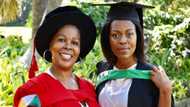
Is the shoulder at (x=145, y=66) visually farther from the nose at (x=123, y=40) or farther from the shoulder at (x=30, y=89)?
the shoulder at (x=30, y=89)

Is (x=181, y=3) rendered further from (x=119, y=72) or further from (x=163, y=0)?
(x=119, y=72)

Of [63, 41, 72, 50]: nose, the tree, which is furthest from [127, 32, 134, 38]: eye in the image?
the tree

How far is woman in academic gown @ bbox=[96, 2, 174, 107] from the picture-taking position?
3383 mm

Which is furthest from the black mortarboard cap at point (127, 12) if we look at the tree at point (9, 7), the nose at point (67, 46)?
the tree at point (9, 7)

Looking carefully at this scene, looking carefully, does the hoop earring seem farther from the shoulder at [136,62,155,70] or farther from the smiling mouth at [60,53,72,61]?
the shoulder at [136,62,155,70]

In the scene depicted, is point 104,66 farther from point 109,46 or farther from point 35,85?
point 35,85

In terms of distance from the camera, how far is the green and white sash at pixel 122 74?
343cm

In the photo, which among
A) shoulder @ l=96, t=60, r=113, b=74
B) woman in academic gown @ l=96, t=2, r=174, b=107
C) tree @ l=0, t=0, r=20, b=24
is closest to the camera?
woman in academic gown @ l=96, t=2, r=174, b=107

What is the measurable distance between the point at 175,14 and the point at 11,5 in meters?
4.70

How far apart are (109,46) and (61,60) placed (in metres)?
0.45

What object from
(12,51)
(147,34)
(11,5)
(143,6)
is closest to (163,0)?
(147,34)

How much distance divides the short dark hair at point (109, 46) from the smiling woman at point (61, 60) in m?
0.13

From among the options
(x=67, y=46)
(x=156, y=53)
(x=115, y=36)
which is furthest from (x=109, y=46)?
(x=156, y=53)

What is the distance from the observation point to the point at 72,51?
3.31m
